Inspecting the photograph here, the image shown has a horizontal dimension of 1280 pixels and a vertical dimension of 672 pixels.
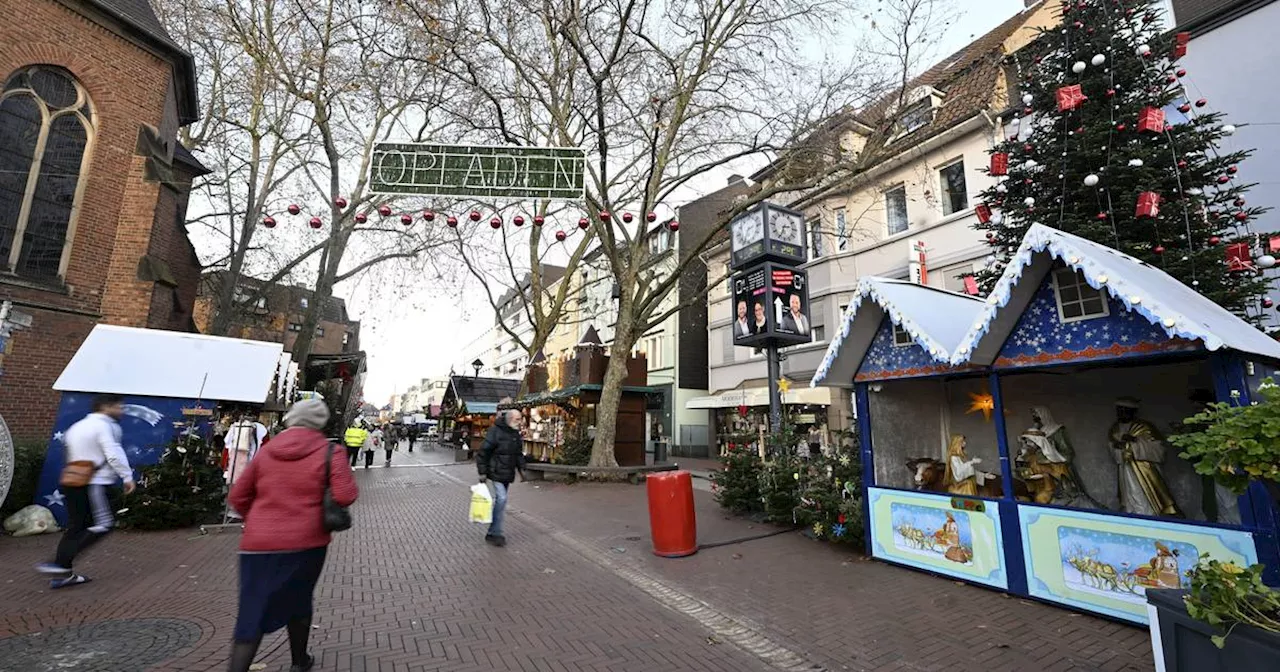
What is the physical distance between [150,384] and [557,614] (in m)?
8.83

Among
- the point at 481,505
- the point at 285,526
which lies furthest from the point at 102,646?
the point at 481,505

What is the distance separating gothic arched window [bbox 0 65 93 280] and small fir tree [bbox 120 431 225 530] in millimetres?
6162

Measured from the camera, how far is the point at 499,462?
7.80 m

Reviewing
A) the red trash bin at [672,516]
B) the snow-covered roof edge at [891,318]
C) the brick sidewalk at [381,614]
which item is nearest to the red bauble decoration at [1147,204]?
the snow-covered roof edge at [891,318]

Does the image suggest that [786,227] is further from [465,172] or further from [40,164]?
[40,164]

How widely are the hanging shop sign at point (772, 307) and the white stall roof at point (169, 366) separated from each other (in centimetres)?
885

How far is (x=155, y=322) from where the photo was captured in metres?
12.2

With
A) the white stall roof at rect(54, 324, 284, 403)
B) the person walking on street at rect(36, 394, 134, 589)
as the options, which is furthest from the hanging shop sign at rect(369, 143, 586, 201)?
the white stall roof at rect(54, 324, 284, 403)

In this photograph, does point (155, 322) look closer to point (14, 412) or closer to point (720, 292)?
point (14, 412)

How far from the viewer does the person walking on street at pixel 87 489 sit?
5.52 metres

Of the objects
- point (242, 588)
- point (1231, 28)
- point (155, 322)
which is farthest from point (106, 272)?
point (1231, 28)

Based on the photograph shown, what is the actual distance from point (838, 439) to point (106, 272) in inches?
603

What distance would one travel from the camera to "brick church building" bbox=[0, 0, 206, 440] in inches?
421

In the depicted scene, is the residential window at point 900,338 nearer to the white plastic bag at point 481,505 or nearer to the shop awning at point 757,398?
the white plastic bag at point 481,505
